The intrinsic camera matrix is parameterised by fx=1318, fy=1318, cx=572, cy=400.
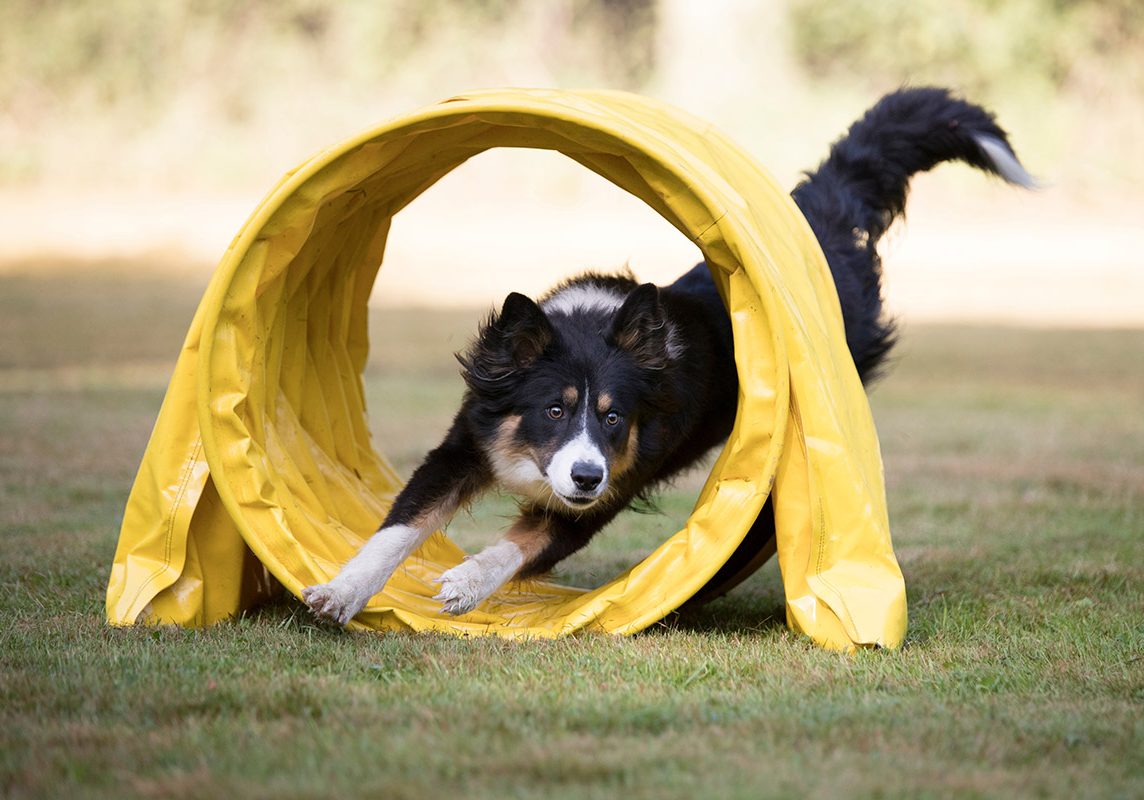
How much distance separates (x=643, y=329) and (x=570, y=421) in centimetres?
45

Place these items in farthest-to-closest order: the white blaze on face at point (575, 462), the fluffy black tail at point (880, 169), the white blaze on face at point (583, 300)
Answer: the fluffy black tail at point (880, 169)
the white blaze on face at point (583, 300)
the white blaze on face at point (575, 462)

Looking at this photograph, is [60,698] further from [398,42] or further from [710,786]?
[398,42]

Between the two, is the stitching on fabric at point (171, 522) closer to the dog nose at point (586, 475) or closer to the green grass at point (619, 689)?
the green grass at point (619, 689)

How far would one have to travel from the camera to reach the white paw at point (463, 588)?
482 centimetres

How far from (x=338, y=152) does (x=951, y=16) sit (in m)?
24.6

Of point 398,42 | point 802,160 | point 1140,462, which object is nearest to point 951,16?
point 802,160

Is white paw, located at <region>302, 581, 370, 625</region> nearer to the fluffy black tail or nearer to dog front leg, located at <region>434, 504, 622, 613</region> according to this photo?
dog front leg, located at <region>434, 504, 622, 613</region>

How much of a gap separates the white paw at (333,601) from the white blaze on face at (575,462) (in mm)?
802

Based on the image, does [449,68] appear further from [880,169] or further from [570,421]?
[570,421]

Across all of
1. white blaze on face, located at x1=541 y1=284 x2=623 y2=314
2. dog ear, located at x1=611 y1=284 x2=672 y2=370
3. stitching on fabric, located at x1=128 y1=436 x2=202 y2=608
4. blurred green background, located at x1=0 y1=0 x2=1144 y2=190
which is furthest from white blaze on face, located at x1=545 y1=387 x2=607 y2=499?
blurred green background, located at x1=0 y1=0 x2=1144 y2=190

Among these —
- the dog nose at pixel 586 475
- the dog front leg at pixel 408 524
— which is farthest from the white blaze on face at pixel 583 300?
the dog nose at pixel 586 475

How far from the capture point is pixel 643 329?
4992 millimetres

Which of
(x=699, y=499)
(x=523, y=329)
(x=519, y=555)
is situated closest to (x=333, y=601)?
(x=519, y=555)

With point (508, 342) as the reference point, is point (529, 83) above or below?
above
